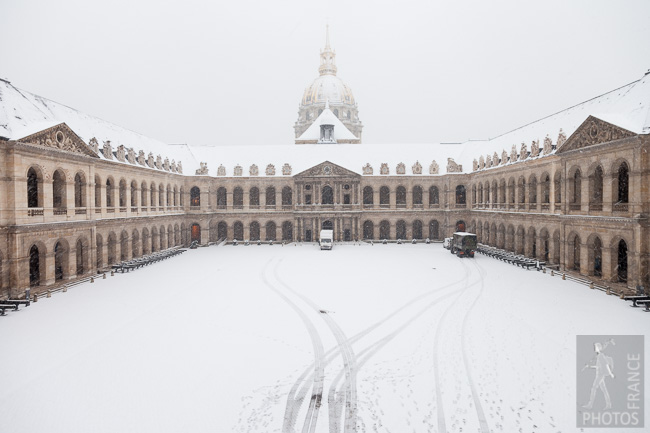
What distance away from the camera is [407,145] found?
6781 centimetres

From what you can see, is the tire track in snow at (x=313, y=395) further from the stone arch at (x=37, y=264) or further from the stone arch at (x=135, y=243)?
the stone arch at (x=135, y=243)

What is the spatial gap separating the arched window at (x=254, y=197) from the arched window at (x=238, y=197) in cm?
144

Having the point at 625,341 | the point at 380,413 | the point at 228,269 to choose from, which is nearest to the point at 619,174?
the point at 625,341

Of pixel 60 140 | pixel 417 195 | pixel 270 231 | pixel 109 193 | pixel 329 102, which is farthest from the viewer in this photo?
pixel 329 102

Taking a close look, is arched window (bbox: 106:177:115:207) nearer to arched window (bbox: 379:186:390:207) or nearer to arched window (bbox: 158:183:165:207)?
arched window (bbox: 158:183:165:207)

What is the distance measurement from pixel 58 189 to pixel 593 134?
4248 cm

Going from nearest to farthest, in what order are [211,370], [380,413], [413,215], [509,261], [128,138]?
[380,413]
[211,370]
[509,261]
[128,138]
[413,215]

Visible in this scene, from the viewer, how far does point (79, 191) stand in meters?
33.7

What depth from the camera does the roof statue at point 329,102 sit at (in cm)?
9544

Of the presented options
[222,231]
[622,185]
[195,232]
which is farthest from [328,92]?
[622,185]

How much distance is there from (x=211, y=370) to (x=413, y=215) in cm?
5057

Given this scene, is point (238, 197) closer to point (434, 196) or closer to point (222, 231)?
point (222, 231)

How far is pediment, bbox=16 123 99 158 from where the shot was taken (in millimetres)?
26859

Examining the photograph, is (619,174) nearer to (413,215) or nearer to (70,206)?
(413,215)
